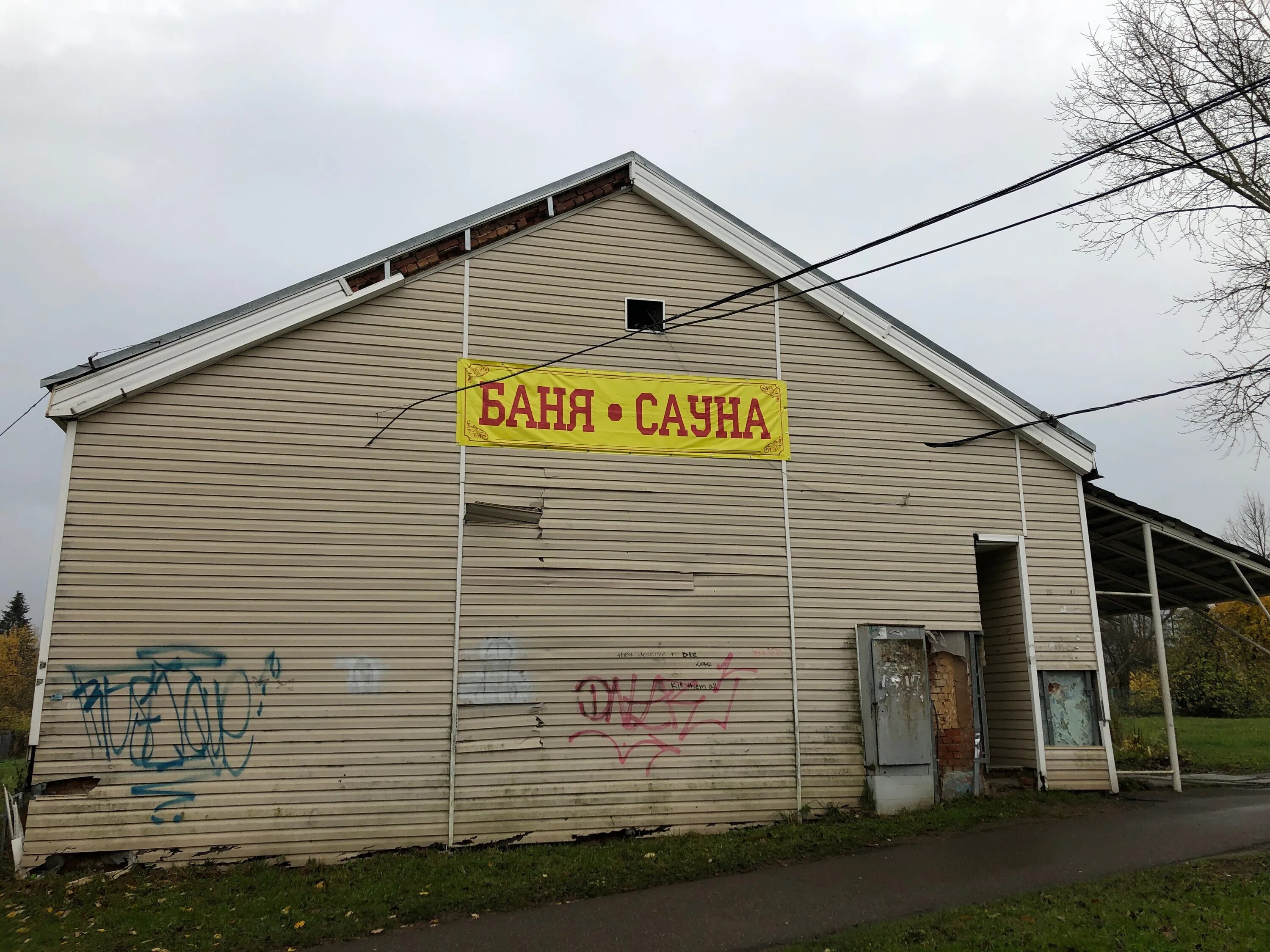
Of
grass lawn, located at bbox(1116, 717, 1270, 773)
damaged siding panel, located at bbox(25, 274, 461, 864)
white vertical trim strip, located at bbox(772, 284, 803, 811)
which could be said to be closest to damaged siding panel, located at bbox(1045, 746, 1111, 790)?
white vertical trim strip, located at bbox(772, 284, 803, 811)

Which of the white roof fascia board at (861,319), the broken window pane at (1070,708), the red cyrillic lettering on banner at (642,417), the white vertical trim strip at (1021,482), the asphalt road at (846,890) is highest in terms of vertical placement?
the white roof fascia board at (861,319)

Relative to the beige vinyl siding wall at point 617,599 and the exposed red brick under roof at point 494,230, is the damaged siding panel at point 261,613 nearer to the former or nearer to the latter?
the exposed red brick under roof at point 494,230

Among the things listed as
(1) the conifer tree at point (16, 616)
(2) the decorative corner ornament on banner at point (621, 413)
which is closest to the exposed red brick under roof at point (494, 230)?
(2) the decorative corner ornament on banner at point (621, 413)

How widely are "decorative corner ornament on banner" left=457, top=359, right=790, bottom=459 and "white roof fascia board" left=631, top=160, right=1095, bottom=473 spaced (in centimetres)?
159

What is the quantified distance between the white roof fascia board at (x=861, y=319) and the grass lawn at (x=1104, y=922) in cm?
660

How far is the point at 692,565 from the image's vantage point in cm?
1198

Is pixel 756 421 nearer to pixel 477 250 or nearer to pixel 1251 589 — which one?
pixel 477 250

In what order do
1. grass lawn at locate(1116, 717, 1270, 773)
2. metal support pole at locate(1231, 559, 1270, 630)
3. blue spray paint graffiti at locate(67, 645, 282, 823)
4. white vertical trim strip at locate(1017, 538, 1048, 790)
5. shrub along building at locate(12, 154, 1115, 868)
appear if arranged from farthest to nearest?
grass lawn at locate(1116, 717, 1270, 773) → metal support pole at locate(1231, 559, 1270, 630) → white vertical trim strip at locate(1017, 538, 1048, 790) → shrub along building at locate(12, 154, 1115, 868) → blue spray paint graffiti at locate(67, 645, 282, 823)

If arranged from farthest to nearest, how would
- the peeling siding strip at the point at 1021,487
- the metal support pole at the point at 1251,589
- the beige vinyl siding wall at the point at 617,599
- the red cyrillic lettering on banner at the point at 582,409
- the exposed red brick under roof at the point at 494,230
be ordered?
the metal support pole at the point at 1251,589 < the peeling siding strip at the point at 1021,487 < the red cyrillic lettering on banner at the point at 582,409 < the exposed red brick under roof at the point at 494,230 < the beige vinyl siding wall at the point at 617,599

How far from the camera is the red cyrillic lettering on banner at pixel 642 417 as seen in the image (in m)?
12.2

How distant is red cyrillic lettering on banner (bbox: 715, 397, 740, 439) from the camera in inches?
492

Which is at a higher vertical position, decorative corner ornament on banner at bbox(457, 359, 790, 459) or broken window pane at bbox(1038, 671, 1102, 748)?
decorative corner ornament on banner at bbox(457, 359, 790, 459)

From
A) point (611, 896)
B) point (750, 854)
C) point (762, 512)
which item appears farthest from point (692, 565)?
point (611, 896)

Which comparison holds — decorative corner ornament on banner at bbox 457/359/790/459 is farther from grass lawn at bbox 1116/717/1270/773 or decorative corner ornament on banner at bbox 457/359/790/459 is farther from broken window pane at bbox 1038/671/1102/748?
grass lawn at bbox 1116/717/1270/773
